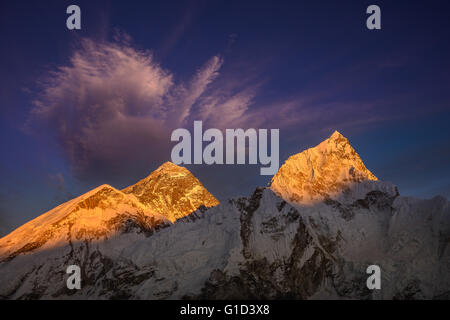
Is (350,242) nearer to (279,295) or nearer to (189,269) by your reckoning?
(279,295)

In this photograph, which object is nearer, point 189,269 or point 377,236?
point 189,269

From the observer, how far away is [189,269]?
185 meters

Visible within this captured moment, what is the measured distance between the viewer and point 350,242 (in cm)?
19912

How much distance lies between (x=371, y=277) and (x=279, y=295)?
47.4 metres

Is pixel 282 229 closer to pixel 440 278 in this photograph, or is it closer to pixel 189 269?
pixel 189 269
